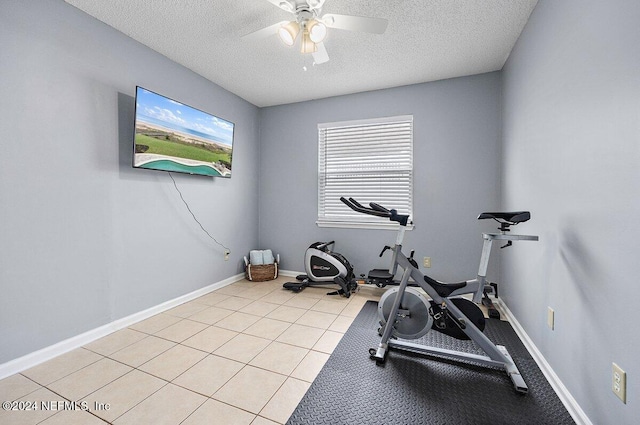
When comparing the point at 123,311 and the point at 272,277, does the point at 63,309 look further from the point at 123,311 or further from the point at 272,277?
the point at 272,277

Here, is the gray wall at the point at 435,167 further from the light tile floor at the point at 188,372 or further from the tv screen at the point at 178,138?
the light tile floor at the point at 188,372

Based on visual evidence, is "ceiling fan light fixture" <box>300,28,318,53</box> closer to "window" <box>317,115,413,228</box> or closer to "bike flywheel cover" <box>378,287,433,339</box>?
"window" <box>317,115,413,228</box>

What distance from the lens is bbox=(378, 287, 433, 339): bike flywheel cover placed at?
2.03 meters

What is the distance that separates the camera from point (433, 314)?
79.7 inches

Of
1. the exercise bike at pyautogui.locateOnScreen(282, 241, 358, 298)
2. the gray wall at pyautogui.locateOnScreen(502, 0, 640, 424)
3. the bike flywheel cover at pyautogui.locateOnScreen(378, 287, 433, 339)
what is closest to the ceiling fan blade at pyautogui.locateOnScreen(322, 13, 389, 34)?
the gray wall at pyautogui.locateOnScreen(502, 0, 640, 424)

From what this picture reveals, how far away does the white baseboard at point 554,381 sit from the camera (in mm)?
1407

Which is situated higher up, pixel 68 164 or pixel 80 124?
pixel 80 124

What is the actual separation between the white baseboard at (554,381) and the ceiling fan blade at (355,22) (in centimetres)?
250

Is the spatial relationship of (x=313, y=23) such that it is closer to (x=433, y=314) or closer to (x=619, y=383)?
(x=433, y=314)

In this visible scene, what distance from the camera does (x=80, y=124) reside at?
7.11ft

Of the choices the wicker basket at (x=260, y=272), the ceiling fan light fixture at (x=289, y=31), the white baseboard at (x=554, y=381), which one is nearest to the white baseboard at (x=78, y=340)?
the wicker basket at (x=260, y=272)

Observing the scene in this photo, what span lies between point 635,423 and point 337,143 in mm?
3553

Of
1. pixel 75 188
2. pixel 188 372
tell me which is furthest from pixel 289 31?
pixel 188 372

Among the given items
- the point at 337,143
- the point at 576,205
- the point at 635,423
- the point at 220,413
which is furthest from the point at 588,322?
the point at 337,143
